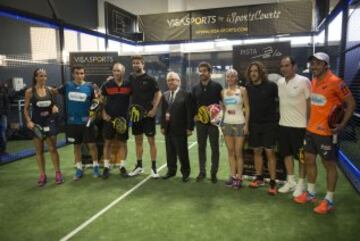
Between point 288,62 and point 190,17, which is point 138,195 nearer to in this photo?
point 288,62

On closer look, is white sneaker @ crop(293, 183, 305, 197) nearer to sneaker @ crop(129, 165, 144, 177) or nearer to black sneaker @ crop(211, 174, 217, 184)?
black sneaker @ crop(211, 174, 217, 184)

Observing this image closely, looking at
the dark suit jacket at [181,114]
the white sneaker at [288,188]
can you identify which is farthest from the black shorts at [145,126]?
the white sneaker at [288,188]

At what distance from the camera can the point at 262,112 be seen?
160 inches

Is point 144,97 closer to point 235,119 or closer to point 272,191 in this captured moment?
point 235,119

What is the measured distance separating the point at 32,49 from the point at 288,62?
7594 mm

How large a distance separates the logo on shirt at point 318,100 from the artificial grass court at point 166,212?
1142mm

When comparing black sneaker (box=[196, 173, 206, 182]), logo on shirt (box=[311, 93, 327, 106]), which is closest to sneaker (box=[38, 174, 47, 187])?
black sneaker (box=[196, 173, 206, 182])

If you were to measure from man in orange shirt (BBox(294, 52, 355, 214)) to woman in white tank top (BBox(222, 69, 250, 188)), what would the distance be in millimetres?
873

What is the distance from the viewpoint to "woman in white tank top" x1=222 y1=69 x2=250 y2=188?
4254mm

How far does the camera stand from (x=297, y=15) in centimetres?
941

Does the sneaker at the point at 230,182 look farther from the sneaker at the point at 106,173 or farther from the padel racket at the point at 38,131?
the padel racket at the point at 38,131

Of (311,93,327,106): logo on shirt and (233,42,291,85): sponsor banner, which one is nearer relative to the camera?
(311,93,327,106): logo on shirt

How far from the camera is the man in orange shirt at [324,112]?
128 inches

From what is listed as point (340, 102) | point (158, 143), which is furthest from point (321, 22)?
point (340, 102)
